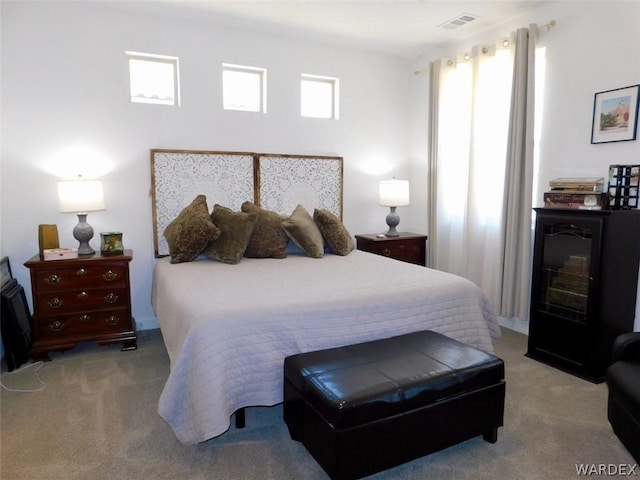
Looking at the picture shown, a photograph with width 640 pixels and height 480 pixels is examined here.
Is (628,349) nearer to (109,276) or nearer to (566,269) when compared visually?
(566,269)

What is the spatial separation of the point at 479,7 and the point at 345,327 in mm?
2860

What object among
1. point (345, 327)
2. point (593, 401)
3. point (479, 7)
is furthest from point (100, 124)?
point (593, 401)

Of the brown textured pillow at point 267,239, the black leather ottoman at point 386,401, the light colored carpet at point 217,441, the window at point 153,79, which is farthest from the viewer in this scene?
the window at point 153,79

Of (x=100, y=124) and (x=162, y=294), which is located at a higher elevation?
(x=100, y=124)

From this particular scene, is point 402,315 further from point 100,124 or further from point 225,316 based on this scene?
point 100,124

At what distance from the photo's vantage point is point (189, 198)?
386 centimetres

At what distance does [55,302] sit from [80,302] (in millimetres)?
160

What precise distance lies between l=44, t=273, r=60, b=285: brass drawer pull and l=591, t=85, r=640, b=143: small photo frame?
13.1 ft

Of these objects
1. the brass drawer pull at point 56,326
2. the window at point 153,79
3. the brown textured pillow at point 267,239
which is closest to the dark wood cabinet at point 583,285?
the brown textured pillow at point 267,239

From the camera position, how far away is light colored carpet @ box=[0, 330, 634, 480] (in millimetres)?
1911

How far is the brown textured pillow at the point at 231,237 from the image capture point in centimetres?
331

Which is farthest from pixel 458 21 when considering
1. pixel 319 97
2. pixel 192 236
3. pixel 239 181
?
pixel 192 236

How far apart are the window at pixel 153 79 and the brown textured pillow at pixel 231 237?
1238mm

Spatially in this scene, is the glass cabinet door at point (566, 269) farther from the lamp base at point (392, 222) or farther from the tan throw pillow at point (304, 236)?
the tan throw pillow at point (304, 236)
